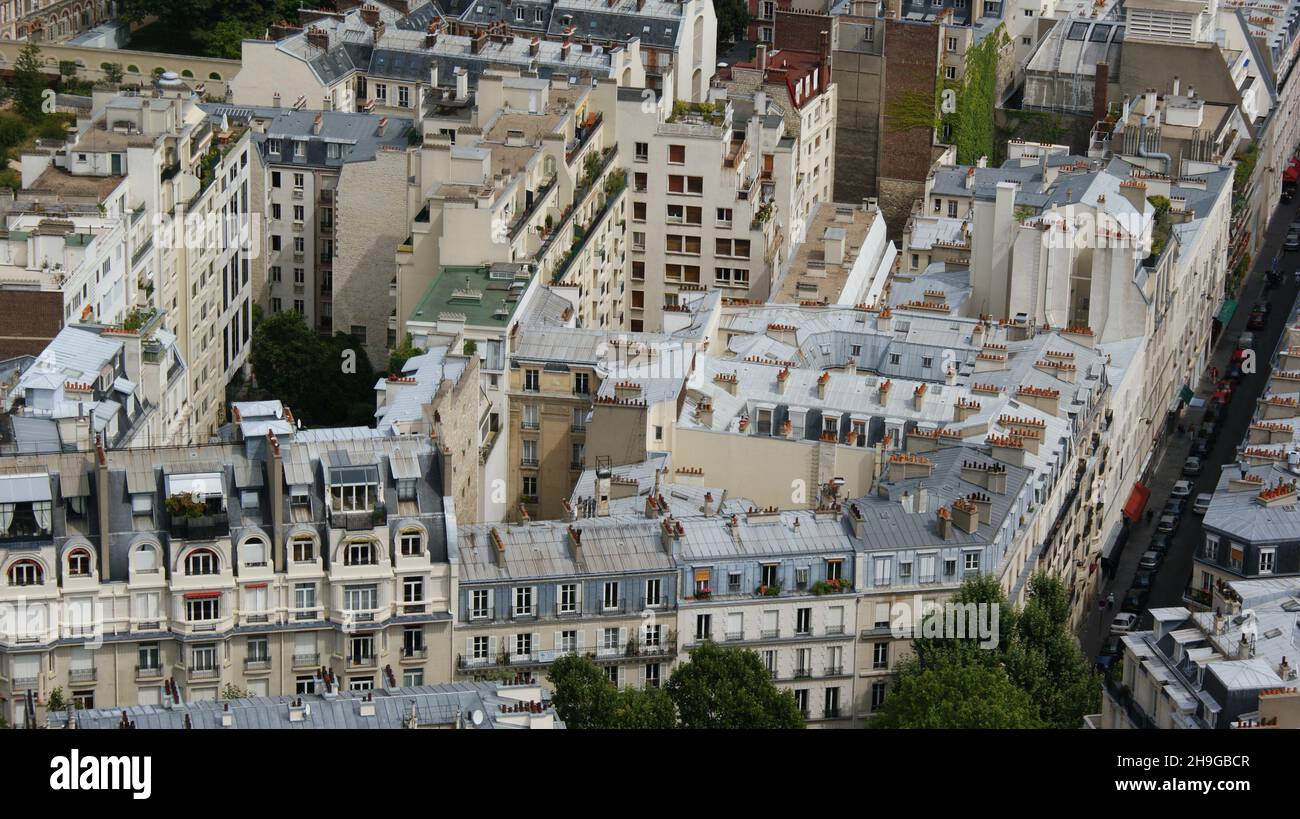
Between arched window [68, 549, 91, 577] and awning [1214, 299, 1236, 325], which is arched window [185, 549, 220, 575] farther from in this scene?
awning [1214, 299, 1236, 325]

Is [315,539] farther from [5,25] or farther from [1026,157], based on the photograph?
[5,25]

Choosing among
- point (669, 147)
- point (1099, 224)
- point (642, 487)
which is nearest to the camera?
point (642, 487)

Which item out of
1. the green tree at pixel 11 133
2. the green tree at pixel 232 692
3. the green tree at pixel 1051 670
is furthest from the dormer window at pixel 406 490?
the green tree at pixel 11 133

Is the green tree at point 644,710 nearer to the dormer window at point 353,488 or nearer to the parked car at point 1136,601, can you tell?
the dormer window at point 353,488

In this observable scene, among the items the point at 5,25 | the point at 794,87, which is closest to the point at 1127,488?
the point at 794,87

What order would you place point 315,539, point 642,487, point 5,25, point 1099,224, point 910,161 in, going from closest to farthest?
point 315,539, point 642,487, point 1099,224, point 910,161, point 5,25

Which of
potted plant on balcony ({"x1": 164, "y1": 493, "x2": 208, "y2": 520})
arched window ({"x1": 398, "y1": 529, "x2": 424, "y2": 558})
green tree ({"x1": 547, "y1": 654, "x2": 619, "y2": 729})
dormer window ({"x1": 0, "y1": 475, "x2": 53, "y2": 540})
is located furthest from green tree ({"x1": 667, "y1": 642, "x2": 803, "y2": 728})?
dormer window ({"x1": 0, "y1": 475, "x2": 53, "y2": 540})
